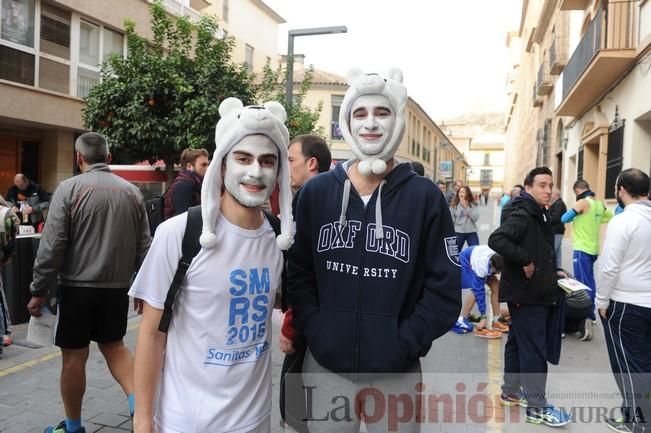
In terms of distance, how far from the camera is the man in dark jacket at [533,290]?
401cm

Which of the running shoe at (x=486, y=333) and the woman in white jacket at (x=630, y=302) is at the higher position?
the woman in white jacket at (x=630, y=302)

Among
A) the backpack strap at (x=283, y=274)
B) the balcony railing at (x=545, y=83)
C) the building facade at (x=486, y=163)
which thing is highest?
the building facade at (x=486, y=163)

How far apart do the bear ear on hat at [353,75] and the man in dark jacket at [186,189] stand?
146 inches

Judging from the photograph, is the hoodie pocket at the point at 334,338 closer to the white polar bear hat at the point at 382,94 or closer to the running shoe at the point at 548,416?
the white polar bear hat at the point at 382,94

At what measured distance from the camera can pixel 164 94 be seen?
29.9 feet

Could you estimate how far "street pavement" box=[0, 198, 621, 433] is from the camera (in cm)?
388

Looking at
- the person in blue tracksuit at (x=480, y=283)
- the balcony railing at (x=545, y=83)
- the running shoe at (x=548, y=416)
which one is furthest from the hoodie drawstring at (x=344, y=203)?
the balcony railing at (x=545, y=83)

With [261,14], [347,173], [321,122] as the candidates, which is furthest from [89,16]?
[261,14]

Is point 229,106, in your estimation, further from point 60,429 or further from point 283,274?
point 60,429

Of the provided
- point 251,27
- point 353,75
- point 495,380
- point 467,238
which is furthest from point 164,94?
point 251,27

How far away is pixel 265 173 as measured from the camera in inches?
79.4

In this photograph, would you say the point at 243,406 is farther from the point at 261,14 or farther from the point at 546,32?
the point at 261,14

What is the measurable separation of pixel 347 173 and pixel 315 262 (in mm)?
430

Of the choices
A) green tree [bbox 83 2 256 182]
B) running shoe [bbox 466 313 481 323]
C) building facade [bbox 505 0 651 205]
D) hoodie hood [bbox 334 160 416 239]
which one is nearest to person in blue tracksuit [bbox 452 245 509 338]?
running shoe [bbox 466 313 481 323]
